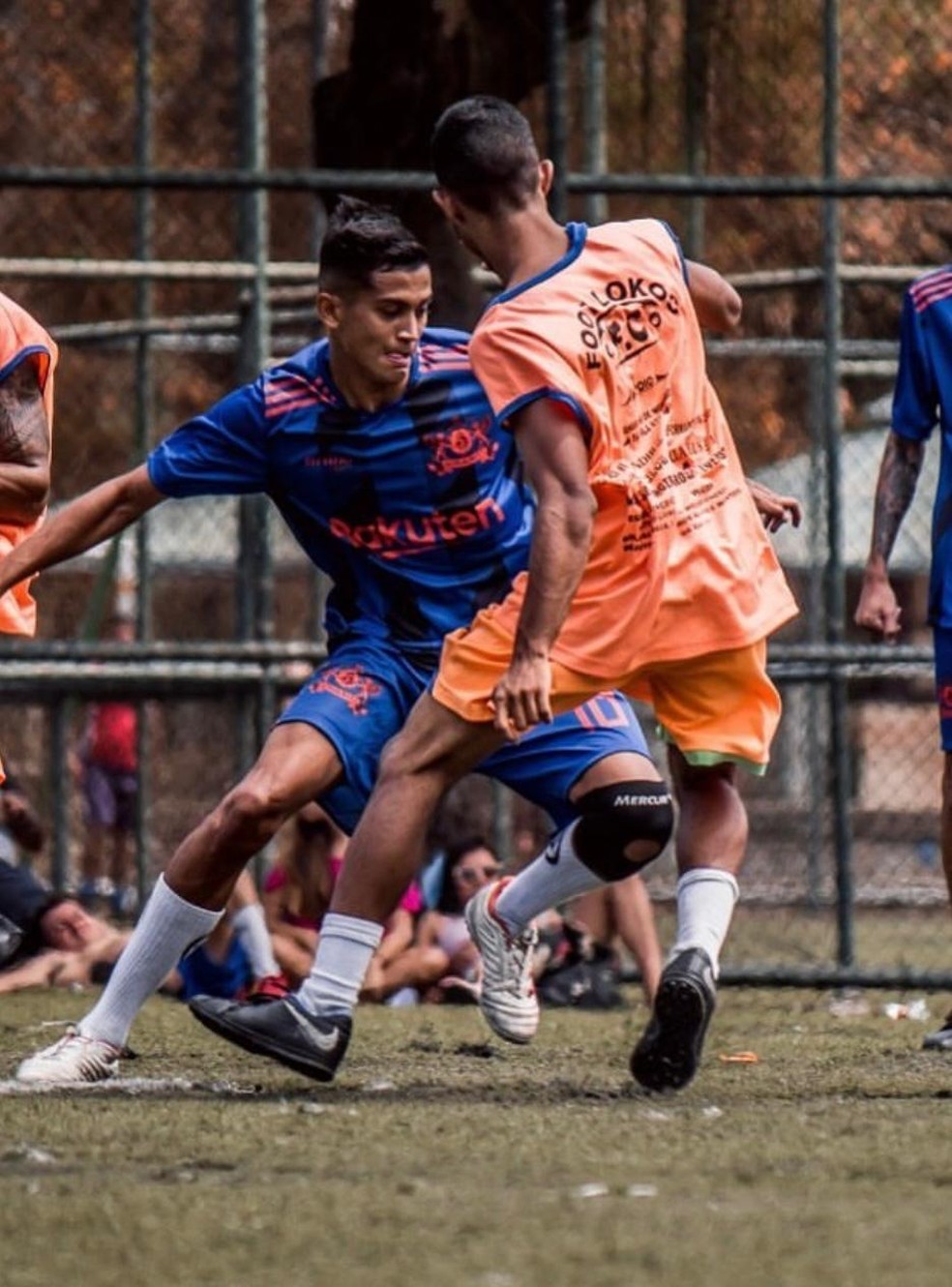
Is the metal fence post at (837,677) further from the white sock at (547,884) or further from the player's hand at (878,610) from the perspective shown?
the white sock at (547,884)

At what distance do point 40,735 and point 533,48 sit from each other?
20.8 feet

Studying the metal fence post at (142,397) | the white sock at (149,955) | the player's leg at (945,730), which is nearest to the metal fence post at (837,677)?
the player's leg at (945,730)

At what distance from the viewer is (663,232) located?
20.0 feet

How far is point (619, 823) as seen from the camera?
6285 mm

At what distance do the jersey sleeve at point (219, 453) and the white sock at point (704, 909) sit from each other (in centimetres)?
137

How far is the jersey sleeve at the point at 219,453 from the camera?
20.8ft

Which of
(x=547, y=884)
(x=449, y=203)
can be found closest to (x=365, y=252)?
(x=449, y=203)

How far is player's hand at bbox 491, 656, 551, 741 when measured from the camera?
5.56m

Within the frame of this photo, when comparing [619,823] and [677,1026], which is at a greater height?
[619,823]

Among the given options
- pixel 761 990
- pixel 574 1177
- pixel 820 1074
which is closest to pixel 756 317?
pixel 761 990

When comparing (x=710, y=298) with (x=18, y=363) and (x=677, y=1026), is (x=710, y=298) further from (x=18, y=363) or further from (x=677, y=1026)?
(x=18, y=363)

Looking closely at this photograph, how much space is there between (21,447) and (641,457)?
1.65 m

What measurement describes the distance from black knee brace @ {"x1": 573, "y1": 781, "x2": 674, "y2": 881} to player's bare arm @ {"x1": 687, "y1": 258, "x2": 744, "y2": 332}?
1047 millimetres

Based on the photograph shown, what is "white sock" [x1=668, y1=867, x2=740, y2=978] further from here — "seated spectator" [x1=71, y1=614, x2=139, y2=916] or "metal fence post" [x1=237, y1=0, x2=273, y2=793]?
"seated spectator" [x1=71, y1=614, x2=139, y2=916]
